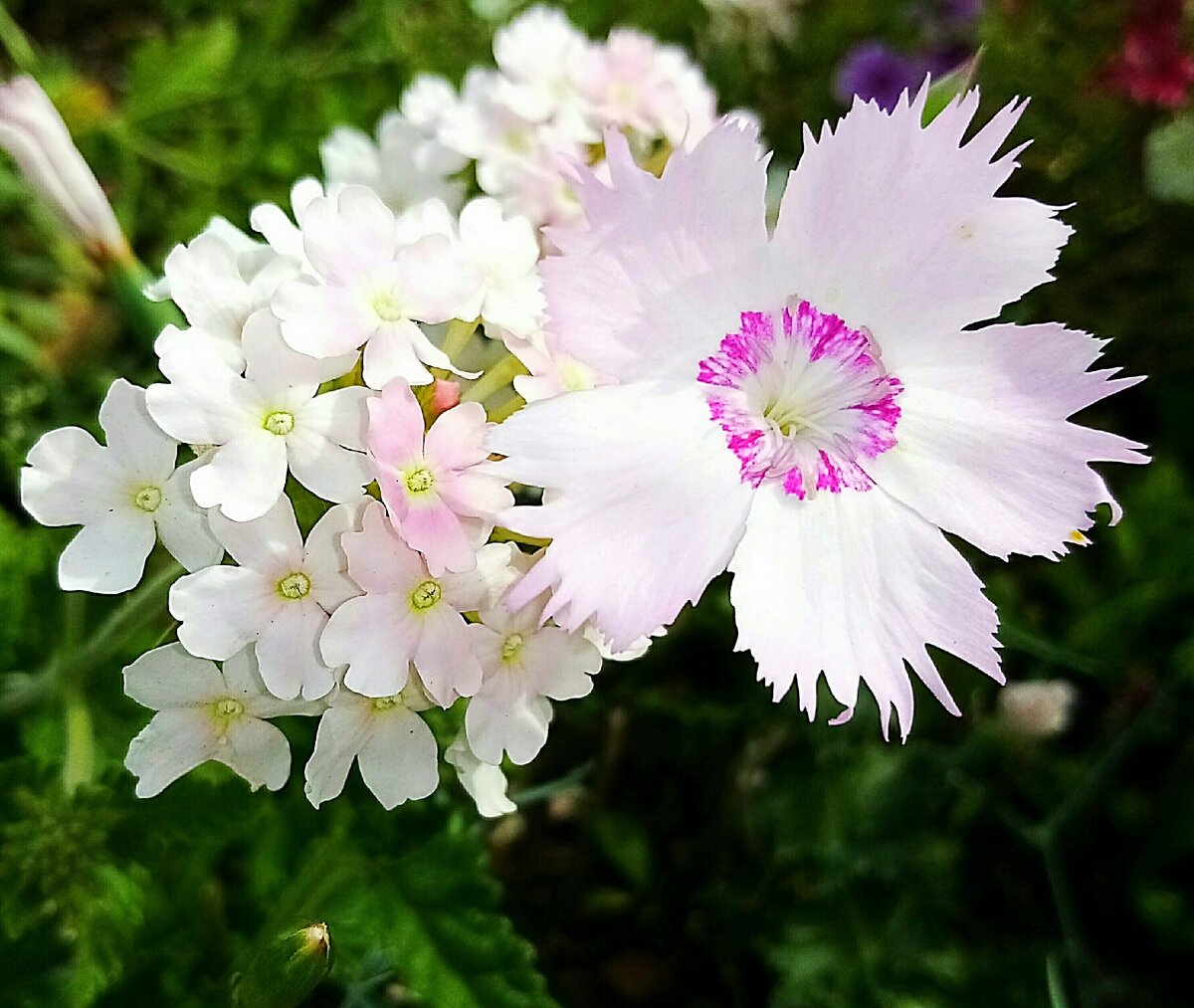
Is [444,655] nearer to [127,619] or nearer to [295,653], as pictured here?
[295,653]

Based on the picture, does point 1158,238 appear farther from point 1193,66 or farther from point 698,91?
point 698,91

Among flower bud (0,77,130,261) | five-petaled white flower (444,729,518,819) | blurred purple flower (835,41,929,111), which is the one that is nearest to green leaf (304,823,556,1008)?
five-petaled white flower (444,729,518,819)

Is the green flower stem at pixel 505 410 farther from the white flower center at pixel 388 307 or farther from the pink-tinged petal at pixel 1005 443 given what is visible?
the pink-tinged petal at pixel 1005 443

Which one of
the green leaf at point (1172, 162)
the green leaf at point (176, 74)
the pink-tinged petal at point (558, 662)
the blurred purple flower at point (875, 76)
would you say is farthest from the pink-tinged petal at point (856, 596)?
the green leaf at point (176, 74)

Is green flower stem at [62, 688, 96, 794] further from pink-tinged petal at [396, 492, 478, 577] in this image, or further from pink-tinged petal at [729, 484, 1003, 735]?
pink-tinged petal at [729, 484, 1003, 735]

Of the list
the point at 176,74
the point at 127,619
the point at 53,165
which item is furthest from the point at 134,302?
the point at 176,74

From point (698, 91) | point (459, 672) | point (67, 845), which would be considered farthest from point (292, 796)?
point (698, 91)

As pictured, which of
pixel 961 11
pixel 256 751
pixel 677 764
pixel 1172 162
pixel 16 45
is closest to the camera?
pixel 256 751
